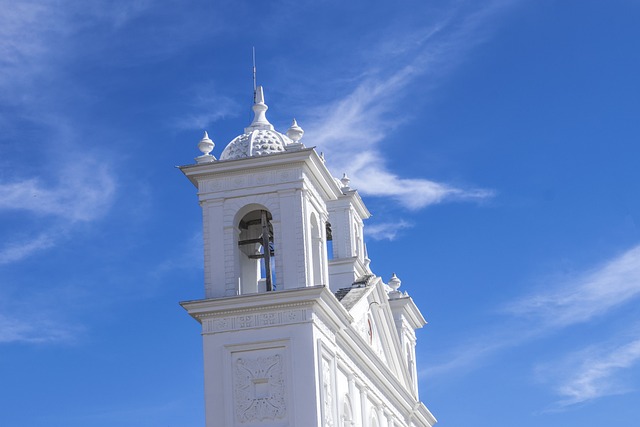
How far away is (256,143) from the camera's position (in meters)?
33.7

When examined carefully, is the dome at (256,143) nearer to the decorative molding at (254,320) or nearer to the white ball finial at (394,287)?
the decorative molding at (254,320)

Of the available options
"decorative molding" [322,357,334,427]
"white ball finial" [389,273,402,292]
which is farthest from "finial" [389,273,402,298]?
"decorative molding" [322,357,334,427]

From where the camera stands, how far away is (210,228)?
3288 cm

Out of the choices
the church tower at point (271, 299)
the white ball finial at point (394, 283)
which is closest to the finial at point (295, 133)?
the church tower at point (271, 299)

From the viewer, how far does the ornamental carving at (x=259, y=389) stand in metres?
30.7

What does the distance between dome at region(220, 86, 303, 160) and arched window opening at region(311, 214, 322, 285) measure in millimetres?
2051

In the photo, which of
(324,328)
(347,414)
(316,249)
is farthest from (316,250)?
(347,414)

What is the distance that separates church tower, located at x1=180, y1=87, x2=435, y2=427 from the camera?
3094cm

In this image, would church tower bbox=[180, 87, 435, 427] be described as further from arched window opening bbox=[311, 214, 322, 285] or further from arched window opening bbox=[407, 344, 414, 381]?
arched window opening bbox=[407, 344, 414, 381]

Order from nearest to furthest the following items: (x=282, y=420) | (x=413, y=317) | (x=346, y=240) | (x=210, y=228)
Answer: (x=282, y=420) < (x=210, y=228) < (x=346, y=240) < (x=413, y=317)

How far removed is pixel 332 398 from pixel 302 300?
2775 millimetres

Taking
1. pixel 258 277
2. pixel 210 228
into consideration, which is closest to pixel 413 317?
pixel 258 277

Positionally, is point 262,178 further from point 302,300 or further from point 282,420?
point 282,420

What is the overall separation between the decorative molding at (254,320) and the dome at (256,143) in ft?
13.5
